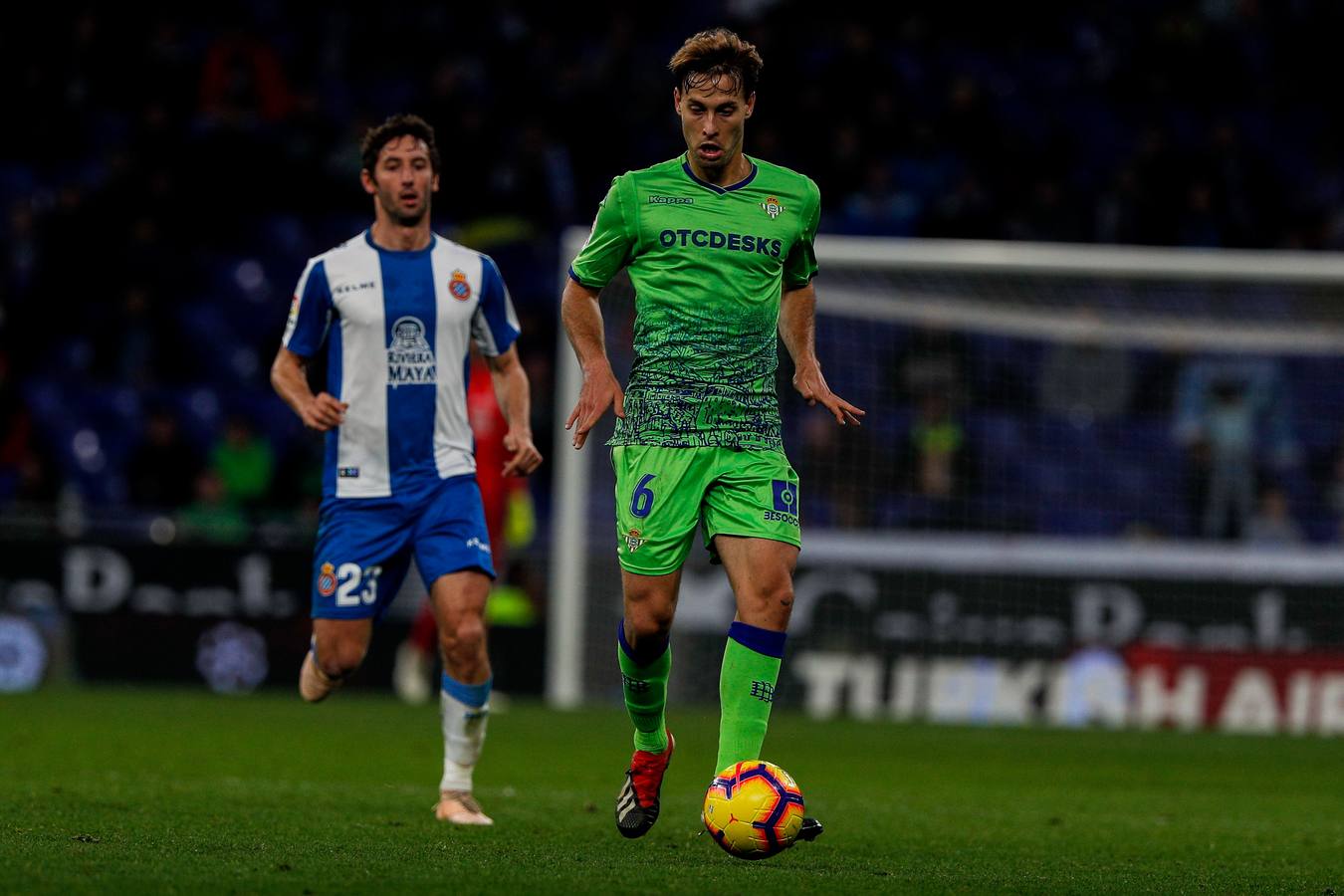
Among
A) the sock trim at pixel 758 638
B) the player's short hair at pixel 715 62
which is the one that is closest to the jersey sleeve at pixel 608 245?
the player's short hair at pixel 715 62

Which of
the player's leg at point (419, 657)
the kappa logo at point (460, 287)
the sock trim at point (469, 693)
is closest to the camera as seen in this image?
the sock trim at point (469, 693)

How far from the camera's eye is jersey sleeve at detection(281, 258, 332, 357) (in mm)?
7363

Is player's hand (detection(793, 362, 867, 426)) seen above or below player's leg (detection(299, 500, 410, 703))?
above

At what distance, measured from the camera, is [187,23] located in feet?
65.9

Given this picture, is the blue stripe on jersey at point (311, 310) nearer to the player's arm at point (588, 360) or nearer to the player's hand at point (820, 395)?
the player's arm at point (588, 360)

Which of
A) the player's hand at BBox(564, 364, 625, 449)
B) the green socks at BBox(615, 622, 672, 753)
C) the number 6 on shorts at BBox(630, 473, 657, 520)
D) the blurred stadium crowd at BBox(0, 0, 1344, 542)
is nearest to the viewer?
the player's hand at BBox(564, 364, 625, 449)

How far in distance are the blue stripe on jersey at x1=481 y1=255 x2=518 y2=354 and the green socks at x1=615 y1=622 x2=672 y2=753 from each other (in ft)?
4.92

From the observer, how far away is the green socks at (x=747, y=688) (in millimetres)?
6008

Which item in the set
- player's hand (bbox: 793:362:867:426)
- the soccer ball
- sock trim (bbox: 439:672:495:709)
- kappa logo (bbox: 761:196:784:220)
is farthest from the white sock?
kappa logo (bbox: 761:196:784:220)

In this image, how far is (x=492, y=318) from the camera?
7.57 metres

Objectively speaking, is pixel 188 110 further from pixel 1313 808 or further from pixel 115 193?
pixel 1313 808

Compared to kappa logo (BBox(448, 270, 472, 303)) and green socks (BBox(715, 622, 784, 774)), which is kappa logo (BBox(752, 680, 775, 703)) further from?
kappa logo (BBox(448, 270, 472, 303))

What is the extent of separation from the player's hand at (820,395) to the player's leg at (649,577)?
400 millimetres

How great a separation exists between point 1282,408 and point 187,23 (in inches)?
448
